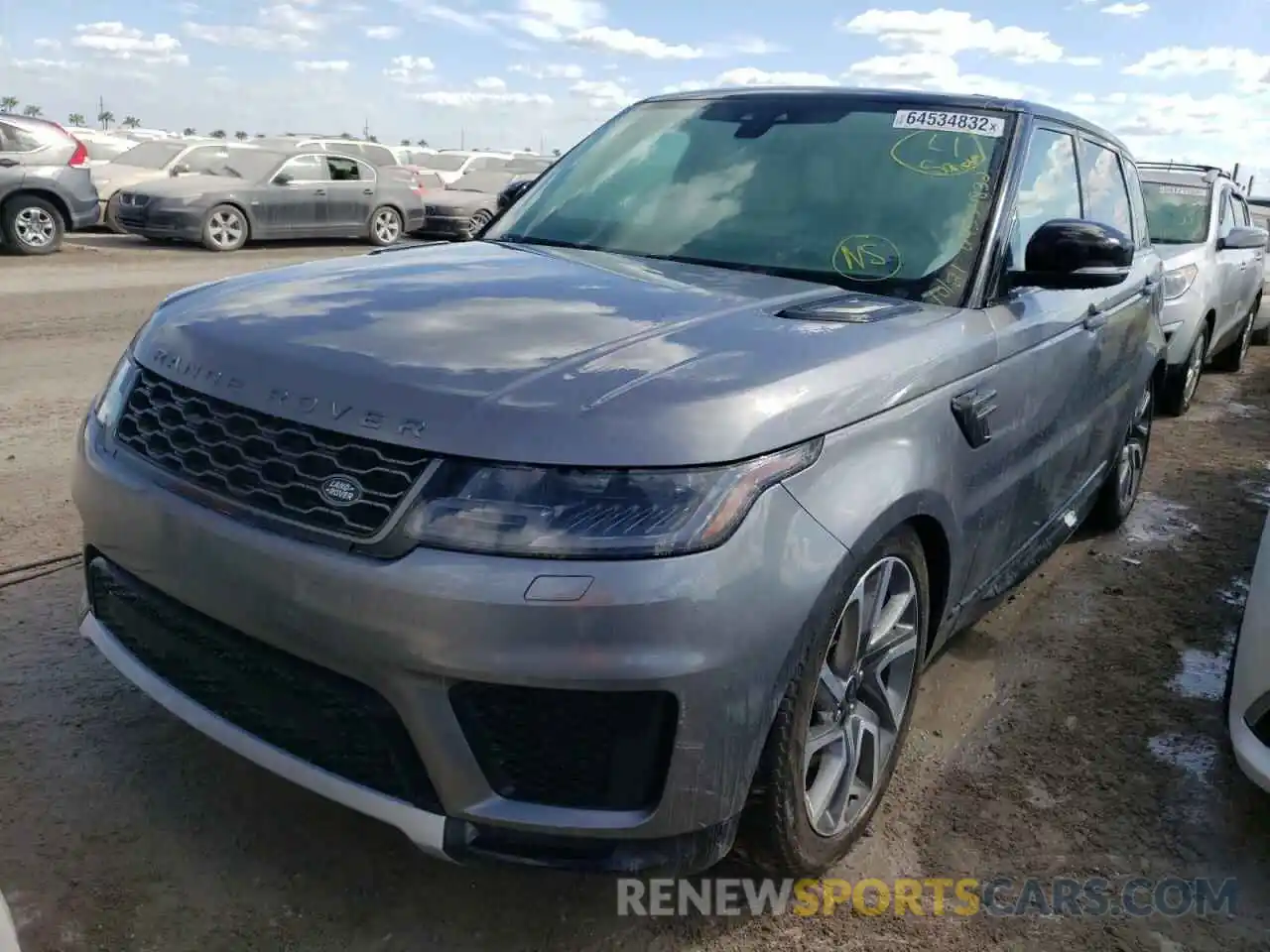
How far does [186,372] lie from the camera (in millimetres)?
2355

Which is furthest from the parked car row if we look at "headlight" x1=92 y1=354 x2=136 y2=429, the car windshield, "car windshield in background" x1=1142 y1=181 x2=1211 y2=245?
"headlight" x1=92 y1=354 x2=136 y2=429

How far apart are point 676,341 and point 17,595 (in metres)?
2.66

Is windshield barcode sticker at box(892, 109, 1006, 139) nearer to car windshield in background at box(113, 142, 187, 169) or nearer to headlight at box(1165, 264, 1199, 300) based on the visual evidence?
headlight at box(1165, 264, 1199, 300)

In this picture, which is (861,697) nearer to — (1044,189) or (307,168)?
(1044,189)

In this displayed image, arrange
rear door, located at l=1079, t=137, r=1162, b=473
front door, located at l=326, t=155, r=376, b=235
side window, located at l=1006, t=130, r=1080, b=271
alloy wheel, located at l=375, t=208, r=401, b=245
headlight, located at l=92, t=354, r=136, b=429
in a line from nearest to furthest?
1. headlight, located at l=92, t=354, r=136, b=429
2. side window, located at l=1006, t=130, r=1080, b=271
3. rear door, located at l=1079, t=137, r=1162, b=473
4. front door, located at l=326, t=155, r=376, b=235
5. alloy wheel, located at l=375, t=208, r=401, b=245

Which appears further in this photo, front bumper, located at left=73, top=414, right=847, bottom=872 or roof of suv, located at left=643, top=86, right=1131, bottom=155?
roof of suv, located at left=643, top=86, right=1131, bottom=155

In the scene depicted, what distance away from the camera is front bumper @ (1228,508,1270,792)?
2.70 m

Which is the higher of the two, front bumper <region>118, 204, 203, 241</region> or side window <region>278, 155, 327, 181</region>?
side window <region>278, 155, 327, 181</region>

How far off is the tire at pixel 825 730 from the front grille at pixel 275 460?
85 cm

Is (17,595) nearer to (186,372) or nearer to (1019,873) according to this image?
(186,372)

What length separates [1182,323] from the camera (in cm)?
757

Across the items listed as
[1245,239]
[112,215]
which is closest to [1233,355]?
[1245,239]

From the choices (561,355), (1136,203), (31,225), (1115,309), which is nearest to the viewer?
(561,355)

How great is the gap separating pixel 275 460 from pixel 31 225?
44.9 ft
